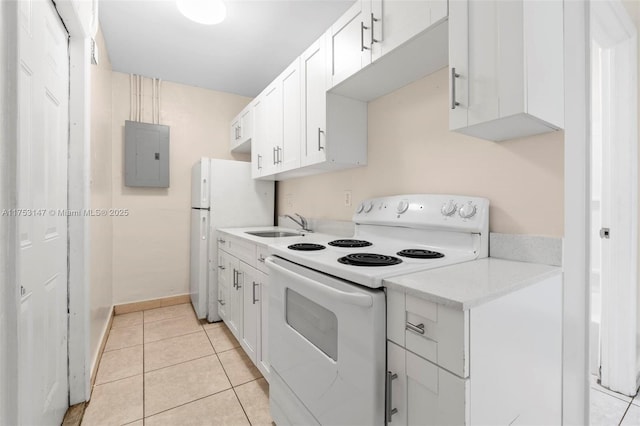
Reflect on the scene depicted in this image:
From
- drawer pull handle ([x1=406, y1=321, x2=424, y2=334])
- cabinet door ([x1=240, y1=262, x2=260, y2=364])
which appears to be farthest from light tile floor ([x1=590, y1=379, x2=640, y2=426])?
cabinet door ([x1=240, y1=262, x2=260, y2=364])

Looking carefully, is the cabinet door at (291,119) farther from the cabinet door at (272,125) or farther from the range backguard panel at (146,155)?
the range backguard panel at (146,155)

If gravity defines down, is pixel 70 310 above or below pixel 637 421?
above

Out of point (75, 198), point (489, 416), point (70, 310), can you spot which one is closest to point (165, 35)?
point (75, 198)

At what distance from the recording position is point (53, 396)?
4.44ft

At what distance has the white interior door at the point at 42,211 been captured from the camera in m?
1.02

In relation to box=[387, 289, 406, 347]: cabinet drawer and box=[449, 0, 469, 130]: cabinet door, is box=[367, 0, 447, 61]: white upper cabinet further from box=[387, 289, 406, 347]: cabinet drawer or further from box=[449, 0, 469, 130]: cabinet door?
box=[387, 289, 406, 347]: cabinet drawer

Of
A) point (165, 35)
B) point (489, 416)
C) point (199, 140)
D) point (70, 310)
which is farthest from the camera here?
point (199, 140)

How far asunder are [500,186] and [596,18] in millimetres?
989

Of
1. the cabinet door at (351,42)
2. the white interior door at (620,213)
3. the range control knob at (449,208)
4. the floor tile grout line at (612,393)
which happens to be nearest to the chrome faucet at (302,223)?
the cabinet door at (351,42)

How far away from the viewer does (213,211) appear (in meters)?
2.78

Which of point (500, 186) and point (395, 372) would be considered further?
point (500, 186)

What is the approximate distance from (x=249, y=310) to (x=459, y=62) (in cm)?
181

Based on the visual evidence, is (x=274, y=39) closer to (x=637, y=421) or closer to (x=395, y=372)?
(x=395, y=372)

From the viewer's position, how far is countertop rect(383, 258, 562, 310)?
70 cm
